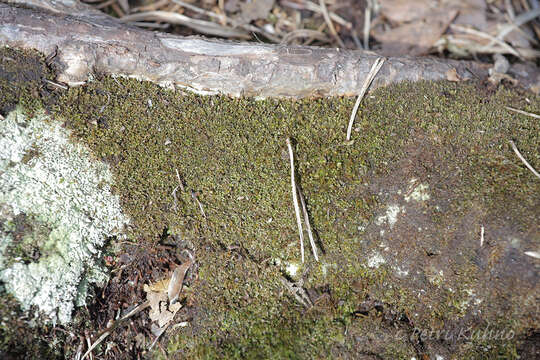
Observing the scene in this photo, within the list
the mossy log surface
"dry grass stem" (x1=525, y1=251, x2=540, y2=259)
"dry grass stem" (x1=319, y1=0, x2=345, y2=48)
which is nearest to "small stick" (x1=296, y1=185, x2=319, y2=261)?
the mossy log surface

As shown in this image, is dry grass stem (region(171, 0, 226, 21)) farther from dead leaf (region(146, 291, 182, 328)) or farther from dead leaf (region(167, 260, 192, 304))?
dead leaf (region(146, 291, 182, 328))

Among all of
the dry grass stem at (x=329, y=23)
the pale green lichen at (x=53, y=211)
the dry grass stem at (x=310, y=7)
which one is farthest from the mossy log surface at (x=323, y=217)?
the dry grass stem at (x=310, y=7)

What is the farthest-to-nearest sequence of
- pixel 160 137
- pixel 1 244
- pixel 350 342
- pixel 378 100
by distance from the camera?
pixel 378 100 → pixel 160 137 → pixel 350 342 → pixel 1 244

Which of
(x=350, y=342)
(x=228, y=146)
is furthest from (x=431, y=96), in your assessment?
(x=350, y=342)

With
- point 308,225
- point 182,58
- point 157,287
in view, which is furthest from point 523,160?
point 157,287

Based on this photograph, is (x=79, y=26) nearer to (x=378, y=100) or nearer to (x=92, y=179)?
(x=92, y=179)

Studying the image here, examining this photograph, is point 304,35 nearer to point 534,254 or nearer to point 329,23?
point 329,23
